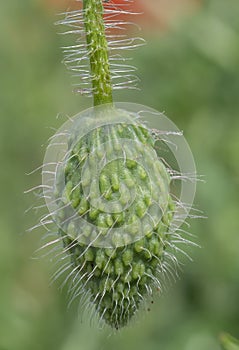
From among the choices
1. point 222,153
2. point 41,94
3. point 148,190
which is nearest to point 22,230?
point 41,94

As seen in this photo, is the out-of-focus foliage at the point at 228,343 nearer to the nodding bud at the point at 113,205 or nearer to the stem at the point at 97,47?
the nodding bud at the point at 113,205

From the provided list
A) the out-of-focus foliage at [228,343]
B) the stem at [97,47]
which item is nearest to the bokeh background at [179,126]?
the out-of-focus foliage at [228,343]

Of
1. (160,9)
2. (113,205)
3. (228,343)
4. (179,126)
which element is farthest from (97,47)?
(160,9)

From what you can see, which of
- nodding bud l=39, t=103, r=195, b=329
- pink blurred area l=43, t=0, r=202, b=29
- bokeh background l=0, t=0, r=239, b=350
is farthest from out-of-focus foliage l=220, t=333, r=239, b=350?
pink blurred area l=43, t=0, r=202, b=29

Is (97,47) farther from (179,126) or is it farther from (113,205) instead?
(179,126)

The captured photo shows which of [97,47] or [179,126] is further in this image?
[179,126]

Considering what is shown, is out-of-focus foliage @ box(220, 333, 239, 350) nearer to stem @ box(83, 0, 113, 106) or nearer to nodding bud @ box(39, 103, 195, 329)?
nodding bud @ box(39, 103, 195, 329)
